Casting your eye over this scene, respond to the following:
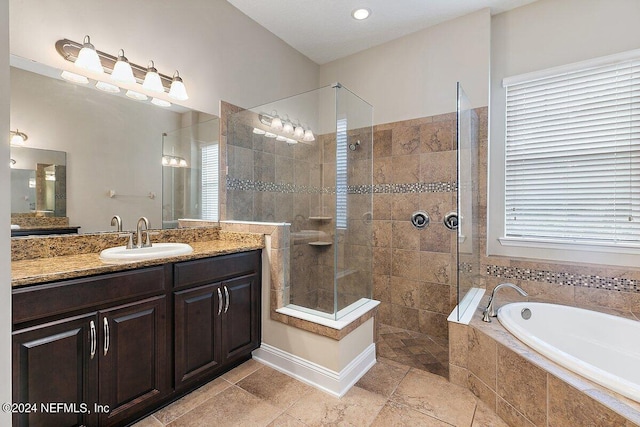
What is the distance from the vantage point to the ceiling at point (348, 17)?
2529mm

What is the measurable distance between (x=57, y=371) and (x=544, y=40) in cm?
388

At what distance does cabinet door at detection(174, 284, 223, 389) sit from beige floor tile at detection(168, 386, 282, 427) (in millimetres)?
178

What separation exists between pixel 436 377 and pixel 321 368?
840 mm

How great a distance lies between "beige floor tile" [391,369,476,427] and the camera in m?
1.69

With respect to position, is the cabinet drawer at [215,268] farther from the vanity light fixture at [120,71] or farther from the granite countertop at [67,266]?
the vanity light fixture at [120,71]

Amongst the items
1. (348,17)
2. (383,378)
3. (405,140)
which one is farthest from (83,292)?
(348,17)

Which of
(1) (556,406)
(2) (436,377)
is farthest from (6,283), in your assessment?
(2) (436,377)

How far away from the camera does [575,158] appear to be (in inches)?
93.3

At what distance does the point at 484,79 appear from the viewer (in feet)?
8.55

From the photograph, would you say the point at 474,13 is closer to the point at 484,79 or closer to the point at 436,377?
the point at 484,79

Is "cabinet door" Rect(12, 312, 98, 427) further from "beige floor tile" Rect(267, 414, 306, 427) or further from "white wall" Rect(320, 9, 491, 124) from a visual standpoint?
"white wall" Rect(320, 9, 491, 124)

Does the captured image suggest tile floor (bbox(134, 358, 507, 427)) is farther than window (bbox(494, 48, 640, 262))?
No

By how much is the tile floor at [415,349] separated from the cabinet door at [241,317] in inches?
39.9

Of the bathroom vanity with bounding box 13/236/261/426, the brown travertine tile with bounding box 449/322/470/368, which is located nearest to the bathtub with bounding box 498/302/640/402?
the brown travertine tile with bounding box 449/322/470/368
